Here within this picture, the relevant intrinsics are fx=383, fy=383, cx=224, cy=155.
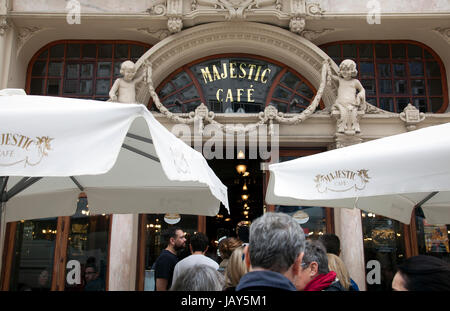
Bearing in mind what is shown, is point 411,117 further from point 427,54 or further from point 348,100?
point 427,54

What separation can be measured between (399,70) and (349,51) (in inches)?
48.8

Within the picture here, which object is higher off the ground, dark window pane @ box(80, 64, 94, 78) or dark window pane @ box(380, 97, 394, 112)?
dark window pane @ box(80, 64, 94, 78)

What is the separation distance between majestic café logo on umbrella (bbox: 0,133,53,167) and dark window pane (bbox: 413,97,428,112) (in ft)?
27.8

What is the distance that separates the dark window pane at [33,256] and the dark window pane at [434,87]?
8.88 m

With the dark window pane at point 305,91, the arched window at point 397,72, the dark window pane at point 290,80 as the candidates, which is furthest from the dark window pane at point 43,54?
the arched window at point 397,72

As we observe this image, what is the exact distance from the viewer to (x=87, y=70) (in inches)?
358

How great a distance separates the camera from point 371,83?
893 centimetres

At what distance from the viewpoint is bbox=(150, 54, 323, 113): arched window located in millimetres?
8641

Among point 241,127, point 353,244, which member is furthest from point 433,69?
point 241,127

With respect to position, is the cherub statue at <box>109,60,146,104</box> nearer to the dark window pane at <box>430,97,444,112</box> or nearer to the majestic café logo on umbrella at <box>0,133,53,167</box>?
the majestic café logo on umbrella at <box>0,133,53,167</box>

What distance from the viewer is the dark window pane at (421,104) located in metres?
8.74

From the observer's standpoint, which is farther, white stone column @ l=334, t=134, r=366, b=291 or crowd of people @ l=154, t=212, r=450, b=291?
white stone column @ l=334, t=134, r=366, b=291

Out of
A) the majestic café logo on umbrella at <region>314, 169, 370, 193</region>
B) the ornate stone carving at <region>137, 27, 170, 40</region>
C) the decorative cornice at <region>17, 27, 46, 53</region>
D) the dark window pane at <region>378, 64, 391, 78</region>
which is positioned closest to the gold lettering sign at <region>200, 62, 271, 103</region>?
the ornate stone carving at <region>137, 27, 170, 40</region>

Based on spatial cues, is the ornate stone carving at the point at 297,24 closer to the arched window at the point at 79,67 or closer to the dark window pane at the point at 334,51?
the dark window pane at the point at 334,51
